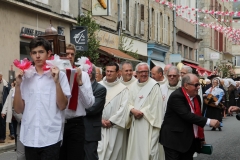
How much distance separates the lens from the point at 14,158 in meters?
12.3

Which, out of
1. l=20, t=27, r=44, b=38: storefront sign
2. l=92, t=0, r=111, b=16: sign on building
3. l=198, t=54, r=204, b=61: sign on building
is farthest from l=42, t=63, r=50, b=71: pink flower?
l=198, t=54, r=204, b=61: sign on building

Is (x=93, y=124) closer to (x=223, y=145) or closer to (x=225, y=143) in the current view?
(x=223, y=145)

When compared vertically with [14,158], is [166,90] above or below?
above

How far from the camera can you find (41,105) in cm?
559

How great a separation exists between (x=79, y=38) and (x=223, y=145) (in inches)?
358

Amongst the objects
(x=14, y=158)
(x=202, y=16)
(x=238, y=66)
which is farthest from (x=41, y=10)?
(x=238, y=66)

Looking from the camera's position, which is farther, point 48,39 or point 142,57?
point 142,57

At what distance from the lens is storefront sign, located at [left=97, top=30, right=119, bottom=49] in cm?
2600

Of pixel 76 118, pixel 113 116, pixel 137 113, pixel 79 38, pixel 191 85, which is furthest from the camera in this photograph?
pixel 79 38

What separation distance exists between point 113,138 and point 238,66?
74.6 meters

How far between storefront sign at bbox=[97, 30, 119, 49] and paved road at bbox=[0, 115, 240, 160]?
792 cm

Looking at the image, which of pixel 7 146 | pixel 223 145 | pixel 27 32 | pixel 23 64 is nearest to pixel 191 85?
pixel 23 64

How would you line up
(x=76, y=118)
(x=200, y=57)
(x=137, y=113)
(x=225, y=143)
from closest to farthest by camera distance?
(x=76, y=118)
(x=137, y=113)
(x=225, y=143)
(x=200, y=57)

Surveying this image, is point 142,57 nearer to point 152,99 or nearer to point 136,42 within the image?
point 136,42
